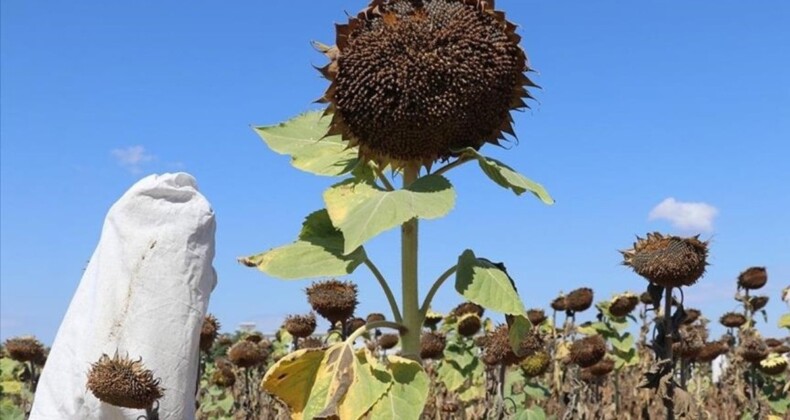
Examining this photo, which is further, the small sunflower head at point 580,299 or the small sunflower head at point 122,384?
the small sunflower head at point 580,299

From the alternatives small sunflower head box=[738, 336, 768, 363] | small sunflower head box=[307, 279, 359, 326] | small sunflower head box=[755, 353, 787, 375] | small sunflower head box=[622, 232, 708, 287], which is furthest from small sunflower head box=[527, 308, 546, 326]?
small sunflower head box=[622, 232, 708, 287]

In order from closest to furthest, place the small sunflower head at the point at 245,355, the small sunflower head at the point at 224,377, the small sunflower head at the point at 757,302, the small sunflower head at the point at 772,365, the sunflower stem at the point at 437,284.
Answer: the sunflower stem at the point at 437,284
the small sunflower head at the point at 245,355
the small sunflower head at the point at 224,377
the small sunflower head at the point at 772,365
the small sunflower head at the point at 757,302

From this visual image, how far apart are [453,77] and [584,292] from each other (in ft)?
22.0

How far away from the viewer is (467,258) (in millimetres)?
1574

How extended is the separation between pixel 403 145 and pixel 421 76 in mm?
118

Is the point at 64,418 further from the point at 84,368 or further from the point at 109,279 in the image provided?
the point at 109,279

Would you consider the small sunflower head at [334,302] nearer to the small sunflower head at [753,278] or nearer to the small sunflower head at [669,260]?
the small sunflower head at [669,260]

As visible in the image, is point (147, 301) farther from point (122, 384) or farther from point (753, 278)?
A: point (753, 278)

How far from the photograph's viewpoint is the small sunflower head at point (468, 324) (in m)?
Result: 6.86

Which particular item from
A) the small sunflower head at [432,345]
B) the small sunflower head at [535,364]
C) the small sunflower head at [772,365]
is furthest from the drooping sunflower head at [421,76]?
the small sunflower head at [772,365]

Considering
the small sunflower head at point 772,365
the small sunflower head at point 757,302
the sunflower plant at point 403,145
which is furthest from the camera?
the small sunflower head at point 757,302

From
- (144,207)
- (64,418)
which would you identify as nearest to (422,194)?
(144,207)

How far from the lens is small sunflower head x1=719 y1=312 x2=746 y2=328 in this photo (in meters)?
9.86

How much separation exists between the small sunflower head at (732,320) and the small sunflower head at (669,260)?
7187 mm
